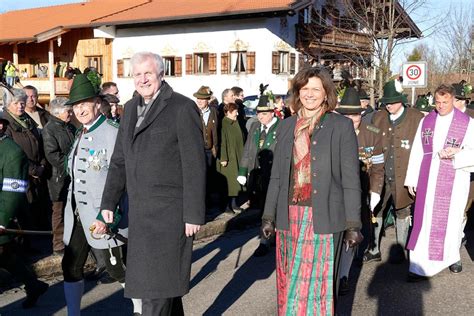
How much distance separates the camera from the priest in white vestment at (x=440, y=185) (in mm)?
6645

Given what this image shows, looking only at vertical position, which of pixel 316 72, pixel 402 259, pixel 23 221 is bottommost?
pixel 402 259

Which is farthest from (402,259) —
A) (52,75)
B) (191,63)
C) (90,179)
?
(52,75)

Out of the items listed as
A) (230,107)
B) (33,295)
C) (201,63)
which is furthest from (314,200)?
(201,63)

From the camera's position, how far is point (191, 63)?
102ft

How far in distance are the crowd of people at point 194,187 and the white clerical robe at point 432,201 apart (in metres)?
0.01

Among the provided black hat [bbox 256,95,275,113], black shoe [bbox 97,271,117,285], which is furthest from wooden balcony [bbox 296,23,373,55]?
black shoe [bbox 97,271,117,285]

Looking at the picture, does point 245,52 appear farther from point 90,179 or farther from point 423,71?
point 90,179

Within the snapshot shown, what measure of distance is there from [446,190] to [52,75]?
2872cm

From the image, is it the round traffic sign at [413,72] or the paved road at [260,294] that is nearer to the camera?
the paved road at [260,294]

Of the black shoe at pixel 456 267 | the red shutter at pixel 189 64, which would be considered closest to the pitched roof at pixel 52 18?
the red shutter at pixel 189 64

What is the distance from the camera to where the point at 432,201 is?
6789 mm

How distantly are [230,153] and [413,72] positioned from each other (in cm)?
966

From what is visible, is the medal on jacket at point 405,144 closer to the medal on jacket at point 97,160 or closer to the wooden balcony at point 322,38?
the medal on jacket at point 97,160

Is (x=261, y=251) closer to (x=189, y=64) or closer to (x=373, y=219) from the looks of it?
(x=373, y=219)
